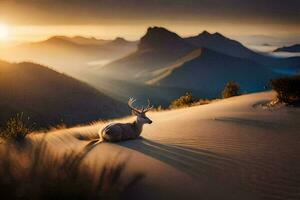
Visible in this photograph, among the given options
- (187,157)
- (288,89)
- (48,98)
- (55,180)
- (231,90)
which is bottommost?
(48,98)

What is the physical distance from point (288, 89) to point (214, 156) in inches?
314

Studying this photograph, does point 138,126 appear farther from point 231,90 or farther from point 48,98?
point 48,98

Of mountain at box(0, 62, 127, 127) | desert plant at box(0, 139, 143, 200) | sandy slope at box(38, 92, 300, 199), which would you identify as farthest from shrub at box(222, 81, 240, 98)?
mountain at box(0, 62, 127, 127)

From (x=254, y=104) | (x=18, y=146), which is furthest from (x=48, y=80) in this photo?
(x=18, y=146)

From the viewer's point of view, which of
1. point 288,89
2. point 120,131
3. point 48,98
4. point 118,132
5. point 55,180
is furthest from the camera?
point 48,98

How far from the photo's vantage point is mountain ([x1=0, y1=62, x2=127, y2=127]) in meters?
64.2

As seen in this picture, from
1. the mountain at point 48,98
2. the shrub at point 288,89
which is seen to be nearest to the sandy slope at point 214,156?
the shrub at point 288,89

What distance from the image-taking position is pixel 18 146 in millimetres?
9133

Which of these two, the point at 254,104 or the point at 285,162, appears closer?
the point at 285,162

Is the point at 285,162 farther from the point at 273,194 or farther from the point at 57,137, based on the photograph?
the point at 57,137

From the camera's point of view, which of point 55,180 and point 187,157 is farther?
point 187,157

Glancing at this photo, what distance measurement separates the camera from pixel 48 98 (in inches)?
2852

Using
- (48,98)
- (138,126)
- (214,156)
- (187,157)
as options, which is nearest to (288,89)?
(138,126)

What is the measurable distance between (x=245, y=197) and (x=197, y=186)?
74cm
